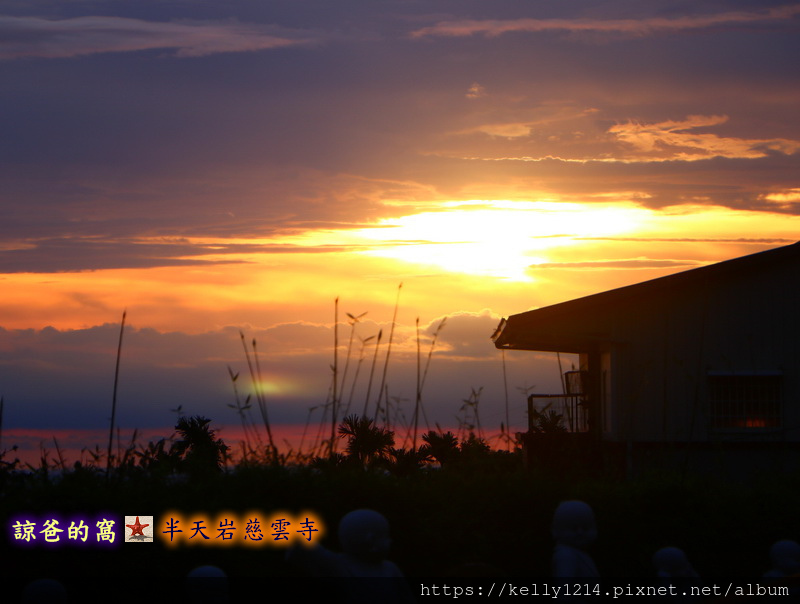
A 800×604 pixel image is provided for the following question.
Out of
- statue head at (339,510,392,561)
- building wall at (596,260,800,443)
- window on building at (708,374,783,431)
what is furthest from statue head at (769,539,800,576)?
window on building at (708,374,783,431)

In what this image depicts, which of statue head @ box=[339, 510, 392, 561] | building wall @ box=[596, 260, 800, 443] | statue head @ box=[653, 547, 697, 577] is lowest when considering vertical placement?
statue head @ box=[653, 547, 697, 577]

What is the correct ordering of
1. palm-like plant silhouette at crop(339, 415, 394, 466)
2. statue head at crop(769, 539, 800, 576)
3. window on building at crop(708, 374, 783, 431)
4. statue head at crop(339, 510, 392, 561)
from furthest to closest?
window on building at crop(708, 374, 783, 431) → palm-like plant silhouette at crop(339, 415, 394, 466) → statue head at crop(769, 539, 800, 576) → statue head at crop(339, 510, 392, 561)

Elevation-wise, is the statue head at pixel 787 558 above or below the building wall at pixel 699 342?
below

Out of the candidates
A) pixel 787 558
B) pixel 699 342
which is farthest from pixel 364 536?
pixel 699 342

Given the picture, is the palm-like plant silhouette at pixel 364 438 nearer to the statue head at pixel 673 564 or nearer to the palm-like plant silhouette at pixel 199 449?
the palm-like plant silhouette at pixel 199 449

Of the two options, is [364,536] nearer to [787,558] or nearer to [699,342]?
[787,558]

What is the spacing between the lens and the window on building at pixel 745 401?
16.7 m

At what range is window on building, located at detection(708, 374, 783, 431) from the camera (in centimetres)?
1667

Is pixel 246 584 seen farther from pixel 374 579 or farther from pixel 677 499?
pixel 677 499

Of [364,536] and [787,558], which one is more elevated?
[364,536]

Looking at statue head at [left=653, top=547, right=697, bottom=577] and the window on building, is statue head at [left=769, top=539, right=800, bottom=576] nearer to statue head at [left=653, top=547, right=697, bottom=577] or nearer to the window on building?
statue head at [left=653, top=547, right=697, bottom=577]

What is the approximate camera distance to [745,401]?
1691 cm

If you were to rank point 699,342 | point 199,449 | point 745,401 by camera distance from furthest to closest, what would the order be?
point 699,342
point 745,401
point 199,449

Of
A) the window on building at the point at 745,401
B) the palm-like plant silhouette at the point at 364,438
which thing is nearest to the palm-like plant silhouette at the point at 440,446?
the palm-like plant silhouette at the point at 364,438
